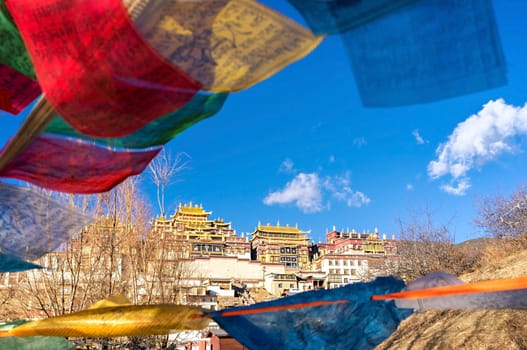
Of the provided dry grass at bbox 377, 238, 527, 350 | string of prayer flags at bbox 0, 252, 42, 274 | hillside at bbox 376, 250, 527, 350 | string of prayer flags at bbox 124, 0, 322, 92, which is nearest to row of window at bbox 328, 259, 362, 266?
dry grass at bbox 377, 238, 527, 350

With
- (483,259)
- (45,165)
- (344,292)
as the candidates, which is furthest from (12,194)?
(483,259)

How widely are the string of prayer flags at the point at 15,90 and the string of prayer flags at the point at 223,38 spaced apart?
136cm

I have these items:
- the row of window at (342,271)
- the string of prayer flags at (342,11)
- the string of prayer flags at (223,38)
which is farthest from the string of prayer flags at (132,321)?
the row of window at (342,271)

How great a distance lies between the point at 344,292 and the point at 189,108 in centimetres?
121

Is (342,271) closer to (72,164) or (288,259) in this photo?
(288,259)

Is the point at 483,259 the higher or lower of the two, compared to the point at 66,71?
higher

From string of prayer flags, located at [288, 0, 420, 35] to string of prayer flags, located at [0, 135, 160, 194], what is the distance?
1.24 meters

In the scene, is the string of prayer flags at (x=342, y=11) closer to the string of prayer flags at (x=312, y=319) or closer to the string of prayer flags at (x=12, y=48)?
the string of prayer flags at (x=12, y=48)

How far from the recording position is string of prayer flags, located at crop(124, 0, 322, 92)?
117 centimetres

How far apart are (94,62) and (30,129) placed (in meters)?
0.77

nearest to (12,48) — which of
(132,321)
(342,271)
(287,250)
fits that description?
(132,321)

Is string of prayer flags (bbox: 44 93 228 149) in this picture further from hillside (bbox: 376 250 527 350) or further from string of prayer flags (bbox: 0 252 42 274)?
hillside (bbox: 376 250 527 350)

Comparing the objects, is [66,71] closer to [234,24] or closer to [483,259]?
[234,24]

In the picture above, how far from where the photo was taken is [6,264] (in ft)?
9.22
